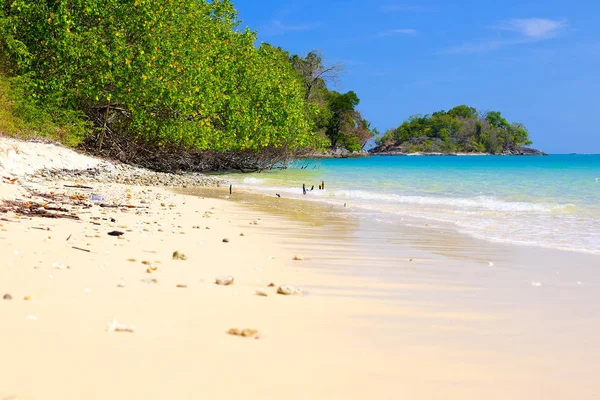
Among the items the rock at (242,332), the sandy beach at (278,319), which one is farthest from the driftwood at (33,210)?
the rock at (242,332)

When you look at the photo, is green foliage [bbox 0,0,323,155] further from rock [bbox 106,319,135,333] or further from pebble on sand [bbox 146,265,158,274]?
rock [bbox 106,319,135,333]

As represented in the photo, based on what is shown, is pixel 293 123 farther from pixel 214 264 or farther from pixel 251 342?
pixel 251 342

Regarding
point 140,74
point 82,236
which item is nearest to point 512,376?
point 82,236

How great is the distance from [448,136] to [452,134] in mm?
1502

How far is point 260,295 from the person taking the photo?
442 centimetres

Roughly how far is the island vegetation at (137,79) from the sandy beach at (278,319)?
14.1 metres

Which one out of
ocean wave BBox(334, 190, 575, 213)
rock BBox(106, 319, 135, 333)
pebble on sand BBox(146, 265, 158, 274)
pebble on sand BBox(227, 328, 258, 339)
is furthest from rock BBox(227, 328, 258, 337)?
ocean wave BBox(334, 190, 575, 213)

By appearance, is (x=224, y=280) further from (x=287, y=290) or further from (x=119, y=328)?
(x=119, y=328)

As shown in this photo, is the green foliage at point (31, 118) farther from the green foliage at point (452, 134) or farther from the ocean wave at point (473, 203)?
the green foliage at point (452, 134)

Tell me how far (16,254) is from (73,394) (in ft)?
9.56

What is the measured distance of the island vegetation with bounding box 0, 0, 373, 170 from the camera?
20.3 meters

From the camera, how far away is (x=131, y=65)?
21.6m

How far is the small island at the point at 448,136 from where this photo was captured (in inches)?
6048

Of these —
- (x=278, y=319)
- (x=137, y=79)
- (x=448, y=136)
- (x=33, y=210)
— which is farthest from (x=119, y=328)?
(x=448, y=136)
